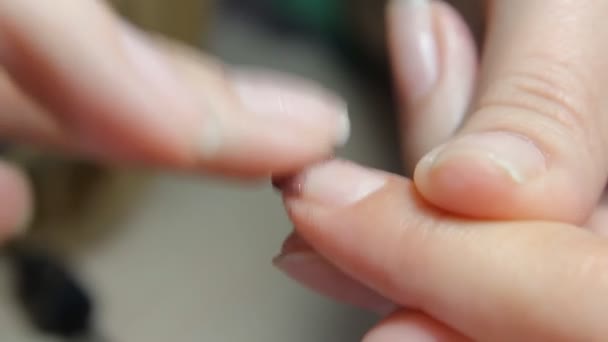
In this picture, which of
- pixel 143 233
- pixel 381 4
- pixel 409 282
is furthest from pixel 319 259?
pixel 381 4

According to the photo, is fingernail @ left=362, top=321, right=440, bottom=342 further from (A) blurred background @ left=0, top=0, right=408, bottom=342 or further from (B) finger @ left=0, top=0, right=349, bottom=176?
(A) blurred background @ left=0, top=0, right=408, bottom=342

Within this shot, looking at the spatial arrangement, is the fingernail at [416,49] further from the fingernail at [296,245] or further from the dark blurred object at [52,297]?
the dark blurred object at [52,297]

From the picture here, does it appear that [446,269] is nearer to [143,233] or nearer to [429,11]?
[429,11]

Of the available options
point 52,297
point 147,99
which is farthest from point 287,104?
point 52,297

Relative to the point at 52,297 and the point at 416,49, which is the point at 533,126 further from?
the point at 52,297

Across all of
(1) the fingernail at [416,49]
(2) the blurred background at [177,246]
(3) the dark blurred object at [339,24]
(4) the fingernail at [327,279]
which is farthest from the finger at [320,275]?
(3) the dark blurred object at [339,24]

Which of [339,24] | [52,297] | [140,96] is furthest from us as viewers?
[339,24]
